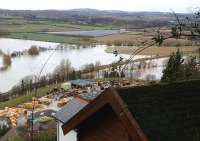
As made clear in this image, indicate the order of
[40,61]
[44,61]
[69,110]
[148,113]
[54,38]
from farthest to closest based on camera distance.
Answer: [54,38] < [40,61] < [44,61] < [69,110] < [148,113]

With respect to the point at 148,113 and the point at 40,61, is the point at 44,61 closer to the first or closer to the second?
the point at 40,61

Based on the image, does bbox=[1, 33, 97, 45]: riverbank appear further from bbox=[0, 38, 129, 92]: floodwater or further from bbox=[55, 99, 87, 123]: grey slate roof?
bbox=[55, 99, 87, 123]: grey slate roof

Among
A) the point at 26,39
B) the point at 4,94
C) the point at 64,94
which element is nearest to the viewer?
the point at 64,94

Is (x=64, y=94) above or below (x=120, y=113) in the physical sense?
below

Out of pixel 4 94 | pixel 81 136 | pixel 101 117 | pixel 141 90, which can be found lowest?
pixel 4 94

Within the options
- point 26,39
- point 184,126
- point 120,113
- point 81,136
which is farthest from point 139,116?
point 26,39

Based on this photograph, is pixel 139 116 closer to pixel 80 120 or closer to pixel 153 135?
pixel 153 135

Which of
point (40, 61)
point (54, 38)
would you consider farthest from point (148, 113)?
point (54, 38)

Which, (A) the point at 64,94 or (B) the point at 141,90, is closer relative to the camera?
(B) the point at 141,90

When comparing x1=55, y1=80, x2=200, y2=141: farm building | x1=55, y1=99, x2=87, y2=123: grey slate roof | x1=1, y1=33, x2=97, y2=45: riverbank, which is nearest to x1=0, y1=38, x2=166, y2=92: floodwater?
x1=1, y1=33, x2=97, y2=45: riverbank
